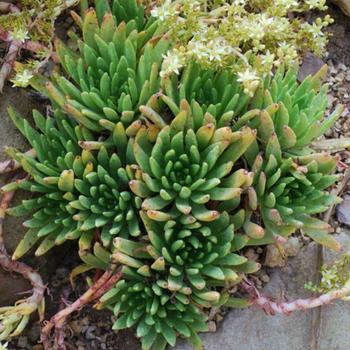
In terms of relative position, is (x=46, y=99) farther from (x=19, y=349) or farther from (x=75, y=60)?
(x=19, y=349)

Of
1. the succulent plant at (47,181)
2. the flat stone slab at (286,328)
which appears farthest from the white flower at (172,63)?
the flat stone slab at (286,328)

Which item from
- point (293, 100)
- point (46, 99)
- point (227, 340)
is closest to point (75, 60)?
point (46, 99)

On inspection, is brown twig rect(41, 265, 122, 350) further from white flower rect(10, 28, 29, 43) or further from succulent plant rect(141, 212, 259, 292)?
white flower rect(10, 28, 29, 43)

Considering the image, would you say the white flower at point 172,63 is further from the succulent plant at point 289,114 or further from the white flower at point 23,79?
the white flower at point 23,79

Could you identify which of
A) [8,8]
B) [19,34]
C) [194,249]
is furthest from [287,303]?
[8,8]

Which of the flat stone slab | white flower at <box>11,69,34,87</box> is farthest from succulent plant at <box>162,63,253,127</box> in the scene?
the flat stone slab

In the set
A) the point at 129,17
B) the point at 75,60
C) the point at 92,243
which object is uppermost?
the point at 129,17
